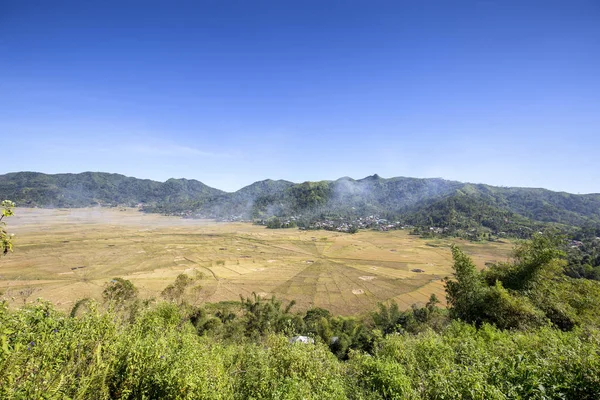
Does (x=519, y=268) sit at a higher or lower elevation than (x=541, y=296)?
higher

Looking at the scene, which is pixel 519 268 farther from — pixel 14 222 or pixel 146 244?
pixel 14 222

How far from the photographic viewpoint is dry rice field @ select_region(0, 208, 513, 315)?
5594cm

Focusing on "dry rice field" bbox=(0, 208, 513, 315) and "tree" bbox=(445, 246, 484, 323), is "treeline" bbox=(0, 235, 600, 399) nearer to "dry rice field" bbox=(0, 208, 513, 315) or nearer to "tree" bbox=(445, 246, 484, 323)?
"tree" bbox=(445, 246, 484, 323)

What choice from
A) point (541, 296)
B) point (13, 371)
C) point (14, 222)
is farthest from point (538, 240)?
point (14, 222)

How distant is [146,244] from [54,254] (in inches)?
1157

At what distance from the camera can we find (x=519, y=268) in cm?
2689

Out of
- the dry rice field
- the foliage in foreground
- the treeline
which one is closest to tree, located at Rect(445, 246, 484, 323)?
the treeline

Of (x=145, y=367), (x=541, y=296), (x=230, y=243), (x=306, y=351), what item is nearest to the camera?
(x=145, y=367)

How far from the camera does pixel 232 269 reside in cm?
7862

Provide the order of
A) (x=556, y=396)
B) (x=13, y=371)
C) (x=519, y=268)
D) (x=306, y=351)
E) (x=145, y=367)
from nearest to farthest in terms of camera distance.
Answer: (x=13, y=371) < (x=556, y=396) < (x=145, y=367) < (x=306, y=351) < (x=519, y=268)

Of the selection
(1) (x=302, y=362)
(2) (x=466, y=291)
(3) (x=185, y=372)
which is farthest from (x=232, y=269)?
(3) (x=185, y=372)

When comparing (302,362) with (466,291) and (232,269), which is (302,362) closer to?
(466,291)

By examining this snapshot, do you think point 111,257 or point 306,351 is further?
point 111,257

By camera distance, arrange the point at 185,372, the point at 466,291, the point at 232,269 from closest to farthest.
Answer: the point at 185,372 → the point at 466,291 → the point at 232,269
